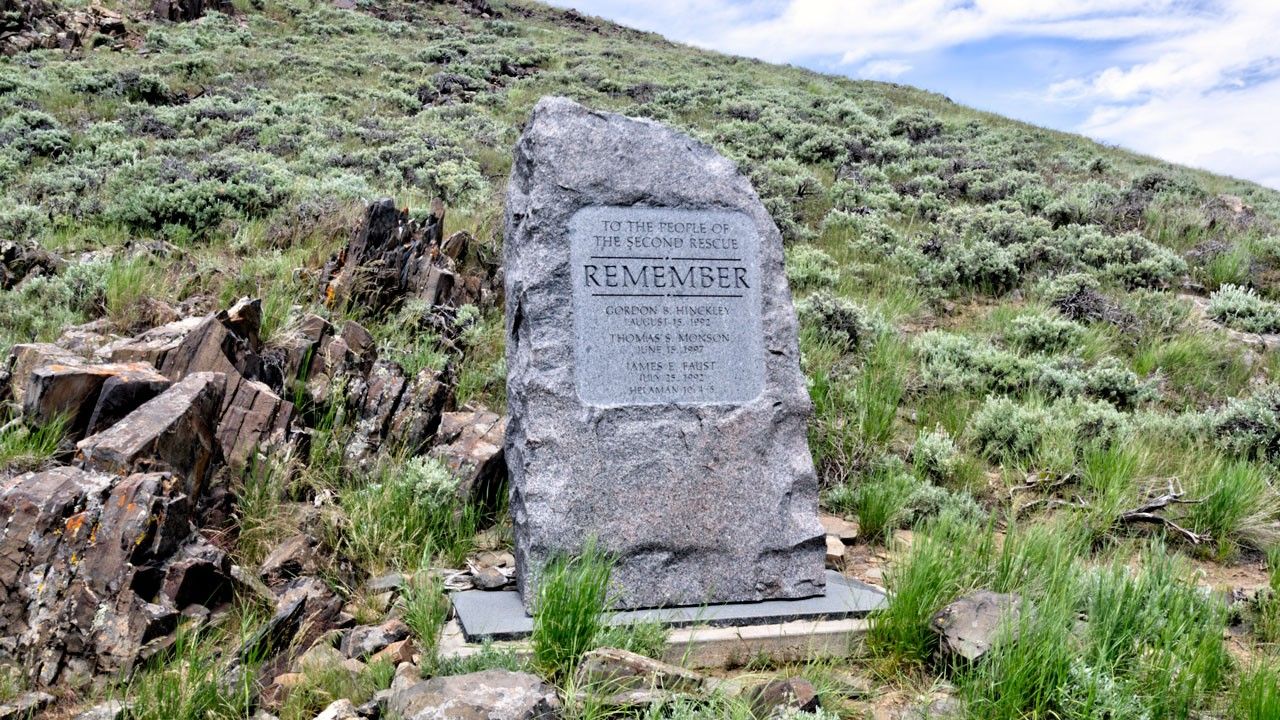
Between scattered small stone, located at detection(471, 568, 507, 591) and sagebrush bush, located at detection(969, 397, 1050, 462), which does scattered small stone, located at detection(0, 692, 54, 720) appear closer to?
scattered small stone, located at detection(471, 568, 507, 591)

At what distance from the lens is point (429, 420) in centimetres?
592

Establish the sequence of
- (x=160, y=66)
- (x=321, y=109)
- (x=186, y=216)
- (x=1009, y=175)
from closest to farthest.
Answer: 1. (x=186, y=216)
2. (x=1009, y=175)
3. (x=321, y=109)
4. (x=160, y=66)

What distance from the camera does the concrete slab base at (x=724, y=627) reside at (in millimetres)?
4043

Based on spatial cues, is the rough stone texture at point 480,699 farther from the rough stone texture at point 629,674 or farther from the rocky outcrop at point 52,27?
the rocky outcrop at point 52,27

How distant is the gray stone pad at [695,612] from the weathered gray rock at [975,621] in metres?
0.37

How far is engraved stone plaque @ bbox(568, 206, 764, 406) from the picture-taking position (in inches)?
186

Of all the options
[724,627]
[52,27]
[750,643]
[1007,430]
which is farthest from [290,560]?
[52,27]

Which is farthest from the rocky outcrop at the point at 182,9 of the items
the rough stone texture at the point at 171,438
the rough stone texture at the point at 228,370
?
the rough stone texture at the point at 171,438

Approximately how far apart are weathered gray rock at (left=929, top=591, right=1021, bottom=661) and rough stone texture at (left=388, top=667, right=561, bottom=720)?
5.57 ft

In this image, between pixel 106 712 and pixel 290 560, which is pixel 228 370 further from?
pixel 106 712

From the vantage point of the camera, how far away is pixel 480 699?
3.16 metres

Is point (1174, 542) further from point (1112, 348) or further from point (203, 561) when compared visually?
point (203, 561)

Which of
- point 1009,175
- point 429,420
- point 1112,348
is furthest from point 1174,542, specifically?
point 1009,175

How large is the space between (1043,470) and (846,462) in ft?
4.46
